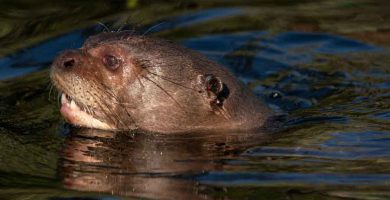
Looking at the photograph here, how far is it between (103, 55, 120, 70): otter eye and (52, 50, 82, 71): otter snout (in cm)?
21

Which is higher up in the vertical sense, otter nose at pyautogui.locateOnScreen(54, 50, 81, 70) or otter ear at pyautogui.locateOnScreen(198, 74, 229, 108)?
otter nose at pyautogui.locateOnScreen(54, 50, 81, 70)

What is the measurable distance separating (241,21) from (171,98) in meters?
3.63

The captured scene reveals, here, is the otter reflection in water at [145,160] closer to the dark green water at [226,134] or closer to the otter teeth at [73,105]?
the dark green water at [226,134]

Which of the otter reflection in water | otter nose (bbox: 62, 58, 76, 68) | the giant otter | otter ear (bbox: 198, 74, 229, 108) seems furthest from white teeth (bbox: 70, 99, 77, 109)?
otter ear (bbox: 198, 74, 229, 108)

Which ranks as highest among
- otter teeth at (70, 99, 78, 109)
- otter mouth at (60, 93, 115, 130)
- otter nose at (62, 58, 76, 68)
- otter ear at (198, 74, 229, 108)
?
otter nose at (62, 58, 76, 68)

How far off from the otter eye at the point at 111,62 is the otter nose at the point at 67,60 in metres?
0.22

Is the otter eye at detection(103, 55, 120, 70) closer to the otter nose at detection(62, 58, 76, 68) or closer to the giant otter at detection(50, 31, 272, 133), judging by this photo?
the giant otter at detection(50, 31, 272, 133)

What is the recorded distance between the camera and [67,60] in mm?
6969

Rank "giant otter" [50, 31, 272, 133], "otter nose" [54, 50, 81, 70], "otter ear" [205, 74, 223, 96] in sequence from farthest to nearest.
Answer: "otter ear" [205, 74, 223, 96], "giant otter" [50, 31, 272, 133], "otter nose" [54, 50, 81, 70]

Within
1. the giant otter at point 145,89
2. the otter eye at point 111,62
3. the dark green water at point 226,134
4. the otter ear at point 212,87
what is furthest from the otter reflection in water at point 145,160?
the otter eye at point 111,62

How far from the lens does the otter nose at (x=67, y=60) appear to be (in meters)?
6.96

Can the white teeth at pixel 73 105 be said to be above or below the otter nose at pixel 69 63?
below

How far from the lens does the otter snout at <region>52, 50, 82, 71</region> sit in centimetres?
696

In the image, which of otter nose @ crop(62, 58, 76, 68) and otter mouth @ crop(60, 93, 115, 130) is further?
otter mouth @ crop(60, 93, 115, 130)
